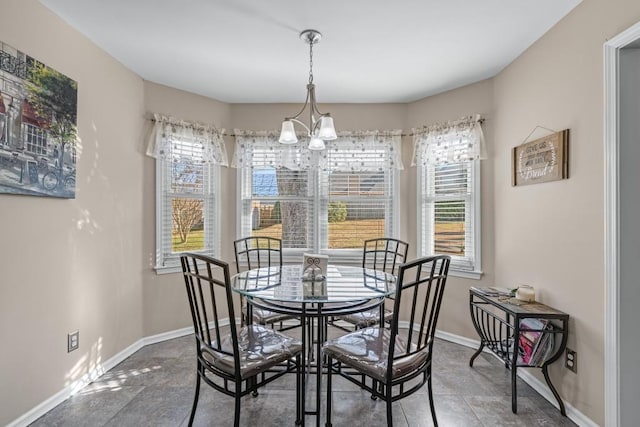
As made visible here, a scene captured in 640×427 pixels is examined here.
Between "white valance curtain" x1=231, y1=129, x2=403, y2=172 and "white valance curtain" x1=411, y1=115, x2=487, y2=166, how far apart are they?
0.79 ft

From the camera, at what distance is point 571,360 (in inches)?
Answer: 79.9

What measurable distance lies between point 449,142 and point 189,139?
266cm

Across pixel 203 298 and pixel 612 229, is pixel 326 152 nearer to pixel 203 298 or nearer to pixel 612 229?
pixel 203 298

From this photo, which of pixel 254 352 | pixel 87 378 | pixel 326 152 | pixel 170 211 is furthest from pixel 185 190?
pixel 254 352

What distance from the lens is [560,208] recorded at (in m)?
2.15

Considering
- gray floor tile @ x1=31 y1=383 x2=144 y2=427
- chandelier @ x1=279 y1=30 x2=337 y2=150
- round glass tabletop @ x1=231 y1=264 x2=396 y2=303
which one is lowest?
gray floor tile @ x1=31 y1=383 x2=144 y2=427

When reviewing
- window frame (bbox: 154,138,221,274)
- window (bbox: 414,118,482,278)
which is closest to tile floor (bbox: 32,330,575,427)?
window frame (bbox: 154,138,221,274)

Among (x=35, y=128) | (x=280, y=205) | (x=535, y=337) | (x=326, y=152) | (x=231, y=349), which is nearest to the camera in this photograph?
(x=231, y=349)

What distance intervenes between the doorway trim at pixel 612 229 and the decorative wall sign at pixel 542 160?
0.34m

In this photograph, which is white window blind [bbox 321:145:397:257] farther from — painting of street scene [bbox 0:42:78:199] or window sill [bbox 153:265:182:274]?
painting of street scene [bbox 0:42:78:199]

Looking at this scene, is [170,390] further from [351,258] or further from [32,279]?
[351,258]

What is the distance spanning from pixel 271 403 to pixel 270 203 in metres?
2.10

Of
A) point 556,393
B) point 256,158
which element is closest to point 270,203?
point 256,158

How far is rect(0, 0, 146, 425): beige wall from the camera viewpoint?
72.2 inches
